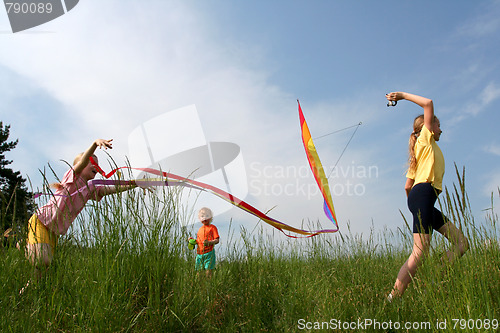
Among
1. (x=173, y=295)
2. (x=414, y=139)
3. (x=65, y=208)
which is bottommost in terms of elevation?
(x=173, y=295)

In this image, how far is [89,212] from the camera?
2.54m

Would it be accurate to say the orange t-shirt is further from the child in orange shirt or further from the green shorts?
the green shorts

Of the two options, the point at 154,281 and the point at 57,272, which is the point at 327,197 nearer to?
the point at 154,281

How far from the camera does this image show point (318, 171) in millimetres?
5035

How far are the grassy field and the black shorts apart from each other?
292 millimetres

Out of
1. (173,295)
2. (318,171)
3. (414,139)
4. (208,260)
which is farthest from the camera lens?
(318,171)

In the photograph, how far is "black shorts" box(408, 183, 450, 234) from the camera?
2848mm

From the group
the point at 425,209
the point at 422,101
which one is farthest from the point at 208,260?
the point at 422,101

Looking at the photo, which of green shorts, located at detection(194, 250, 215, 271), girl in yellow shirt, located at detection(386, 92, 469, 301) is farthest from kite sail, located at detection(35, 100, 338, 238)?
girl in yellow shirt, located at detection(386, 92, 469, 301)

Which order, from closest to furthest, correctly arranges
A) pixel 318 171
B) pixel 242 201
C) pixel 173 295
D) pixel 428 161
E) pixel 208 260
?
pixel 173 295 < pixel 428 161 < pixel 242 201 < pixel 208 260 < pixel 318 171

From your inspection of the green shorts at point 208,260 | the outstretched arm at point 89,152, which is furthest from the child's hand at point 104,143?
the green shorts at point 208,260

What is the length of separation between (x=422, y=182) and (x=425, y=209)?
0.87ft

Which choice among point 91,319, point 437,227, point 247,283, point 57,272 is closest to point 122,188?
Answer: point 57,272

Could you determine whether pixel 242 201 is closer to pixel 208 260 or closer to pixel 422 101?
pixel 208 260
